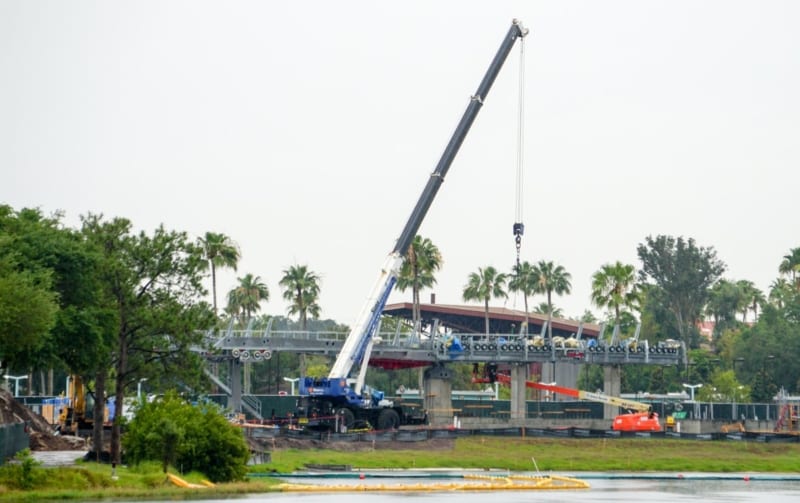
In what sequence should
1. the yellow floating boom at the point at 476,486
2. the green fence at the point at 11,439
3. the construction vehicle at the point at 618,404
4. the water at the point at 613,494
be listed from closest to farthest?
1. the water at the point at 613,494
2. the green fence at the point at 11,439
3. the yellow floating boom at the point at 476,486
4. the construction vehicle at the point at 618,404

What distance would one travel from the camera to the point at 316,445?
262 feet

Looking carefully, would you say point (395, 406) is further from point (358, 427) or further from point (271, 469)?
point (271, 469)

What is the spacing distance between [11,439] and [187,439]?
27.4 feet

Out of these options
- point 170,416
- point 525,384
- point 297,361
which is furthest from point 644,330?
point 170,416

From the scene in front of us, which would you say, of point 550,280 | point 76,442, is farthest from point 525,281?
point 76,442

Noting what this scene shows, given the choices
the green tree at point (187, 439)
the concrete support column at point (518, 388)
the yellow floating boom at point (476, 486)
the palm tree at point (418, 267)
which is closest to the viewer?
the green tree at point (187, 439)

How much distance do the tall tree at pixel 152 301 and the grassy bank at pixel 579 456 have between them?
282 inches

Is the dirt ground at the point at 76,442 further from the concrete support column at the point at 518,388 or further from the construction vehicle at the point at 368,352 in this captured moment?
the concrete support column at the point at 518,388

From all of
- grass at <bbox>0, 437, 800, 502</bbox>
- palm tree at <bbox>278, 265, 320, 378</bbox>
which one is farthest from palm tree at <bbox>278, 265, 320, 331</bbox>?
grass at <bbox>0, 437, 800, 502</bbox>

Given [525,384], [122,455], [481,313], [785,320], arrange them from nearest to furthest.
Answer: [122,455] → [525,384] → [785,320] → [481,313]

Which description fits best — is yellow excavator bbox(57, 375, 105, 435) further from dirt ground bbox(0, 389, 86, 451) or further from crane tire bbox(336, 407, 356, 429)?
crane tire bbox(336, 407, 356, 429)

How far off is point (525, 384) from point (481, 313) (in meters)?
40.0

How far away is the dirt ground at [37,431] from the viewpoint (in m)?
69.6

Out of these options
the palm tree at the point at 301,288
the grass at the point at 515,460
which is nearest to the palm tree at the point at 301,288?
the palm tree at the point at 301,288
